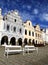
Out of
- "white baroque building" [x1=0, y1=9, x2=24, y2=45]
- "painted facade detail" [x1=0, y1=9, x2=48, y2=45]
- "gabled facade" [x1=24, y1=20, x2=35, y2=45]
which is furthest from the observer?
"gabled facade" [x1=24, y1=20, x2=35, y2=45]

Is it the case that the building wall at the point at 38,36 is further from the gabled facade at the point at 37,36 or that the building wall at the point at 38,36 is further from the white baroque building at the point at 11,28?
the white baroque building at the point at 11,28

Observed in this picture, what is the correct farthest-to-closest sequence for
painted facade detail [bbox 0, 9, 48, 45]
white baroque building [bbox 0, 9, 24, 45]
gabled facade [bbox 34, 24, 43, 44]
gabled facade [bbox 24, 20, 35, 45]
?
gabled facade [bbox 34, 24, 43, 44]
gabled facade [bbox 24, 20, 35, 45]
painted facade detail [bbox 0, 9, 48, 45]
white baroque building [bbox 0, 9, 24, 45]

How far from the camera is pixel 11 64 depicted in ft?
28.3

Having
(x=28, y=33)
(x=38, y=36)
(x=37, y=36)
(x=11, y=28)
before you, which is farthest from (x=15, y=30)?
(x=38, y=36)

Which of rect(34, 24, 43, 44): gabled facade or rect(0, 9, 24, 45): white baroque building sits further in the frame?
rect(34, 24, 43, 44): gabled facade

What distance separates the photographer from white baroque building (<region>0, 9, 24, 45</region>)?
35.2 m

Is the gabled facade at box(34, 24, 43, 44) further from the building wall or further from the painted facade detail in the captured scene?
the painted facade detail

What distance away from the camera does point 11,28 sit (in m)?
37.6

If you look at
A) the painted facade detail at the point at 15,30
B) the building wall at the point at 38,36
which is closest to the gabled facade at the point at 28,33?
the painted facade detail at the point at 15,30

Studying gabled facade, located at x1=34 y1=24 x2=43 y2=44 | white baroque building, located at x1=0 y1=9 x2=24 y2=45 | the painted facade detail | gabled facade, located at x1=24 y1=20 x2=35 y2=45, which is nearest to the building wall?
gabled facade, located at x1=34 y1=24 x2=43 y2=44

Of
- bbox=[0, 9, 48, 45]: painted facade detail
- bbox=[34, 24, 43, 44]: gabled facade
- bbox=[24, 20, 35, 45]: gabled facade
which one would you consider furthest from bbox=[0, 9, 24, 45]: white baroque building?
bbox=[34, 24, 43, 44]: gabled facade

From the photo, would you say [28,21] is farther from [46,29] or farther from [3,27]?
[46,29]

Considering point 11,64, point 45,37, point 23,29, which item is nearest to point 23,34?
point 23,29

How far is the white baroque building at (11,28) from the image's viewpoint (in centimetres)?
3519
